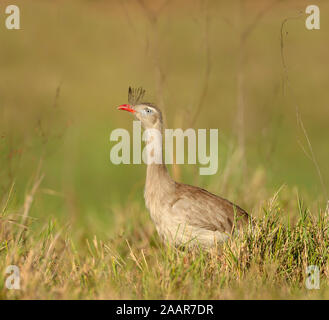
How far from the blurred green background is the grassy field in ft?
0.16

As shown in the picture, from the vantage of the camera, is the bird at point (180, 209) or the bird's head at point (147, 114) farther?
the bird's head at point (147, 114)

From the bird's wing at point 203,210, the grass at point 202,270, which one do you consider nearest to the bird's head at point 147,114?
the bird's wing at point 203,210

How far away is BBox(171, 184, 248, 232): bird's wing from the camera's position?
4.28 metres

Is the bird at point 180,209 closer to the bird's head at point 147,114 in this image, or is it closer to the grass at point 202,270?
the bird's head at point 147,114

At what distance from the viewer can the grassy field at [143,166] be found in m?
3.45

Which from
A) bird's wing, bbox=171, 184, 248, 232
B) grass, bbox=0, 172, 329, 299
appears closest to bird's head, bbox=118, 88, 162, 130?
bird's wing, bbox=171, 184, 248, 232

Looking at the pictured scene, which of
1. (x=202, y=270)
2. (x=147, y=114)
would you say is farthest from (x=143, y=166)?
(x=202, y=270)

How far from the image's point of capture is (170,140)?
538cm

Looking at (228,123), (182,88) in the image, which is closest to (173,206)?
(228,123)

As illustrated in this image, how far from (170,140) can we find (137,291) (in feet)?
7.63

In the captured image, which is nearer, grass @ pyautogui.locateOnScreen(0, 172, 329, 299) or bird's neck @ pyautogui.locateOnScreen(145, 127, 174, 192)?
grass @ pyautogui.locateOnScreen(0, 172, 329, 299)

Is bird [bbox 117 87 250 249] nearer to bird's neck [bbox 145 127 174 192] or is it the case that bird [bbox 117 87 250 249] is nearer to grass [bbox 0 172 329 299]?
bird's neck [bbox 145 127 174 192]

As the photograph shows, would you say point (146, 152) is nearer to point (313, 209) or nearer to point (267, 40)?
point (313, 209)

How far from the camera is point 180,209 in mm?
4293
